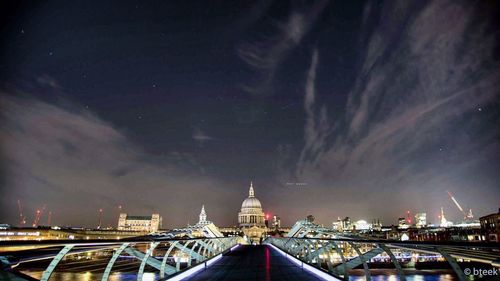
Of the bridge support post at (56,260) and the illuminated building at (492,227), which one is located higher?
the illuminated building at (492,227)

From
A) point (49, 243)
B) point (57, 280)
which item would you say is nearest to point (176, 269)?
point (49, 243)

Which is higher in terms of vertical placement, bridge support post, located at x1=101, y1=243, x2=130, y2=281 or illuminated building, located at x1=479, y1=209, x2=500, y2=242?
illuminated building, located at x1=479, y1=209, x2=500, y2=242

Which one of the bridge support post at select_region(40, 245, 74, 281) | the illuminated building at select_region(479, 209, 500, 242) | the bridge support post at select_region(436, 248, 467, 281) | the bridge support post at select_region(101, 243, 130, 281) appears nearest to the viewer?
the bridge support post at select_region(436, 248, 467, 281)

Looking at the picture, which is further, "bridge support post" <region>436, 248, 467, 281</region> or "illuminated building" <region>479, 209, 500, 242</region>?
"illuminated building" <region>479, 209, 500, 242</region>

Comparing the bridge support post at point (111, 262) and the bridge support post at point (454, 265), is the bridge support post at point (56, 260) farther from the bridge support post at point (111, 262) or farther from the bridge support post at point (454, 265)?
the bridge support post at point (454, 265)

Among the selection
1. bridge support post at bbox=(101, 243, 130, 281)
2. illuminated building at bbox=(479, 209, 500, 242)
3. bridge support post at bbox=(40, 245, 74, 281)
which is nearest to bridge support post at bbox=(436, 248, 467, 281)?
bridge support post at bbox=(40, 245, 74, 281)

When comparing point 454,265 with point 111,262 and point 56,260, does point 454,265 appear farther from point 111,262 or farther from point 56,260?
point 111,262

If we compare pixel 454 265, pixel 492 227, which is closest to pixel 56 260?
pixel 454 265

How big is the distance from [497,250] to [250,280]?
25.3 ft

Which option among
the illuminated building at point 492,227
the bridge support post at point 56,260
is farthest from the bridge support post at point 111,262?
the illuminated building at point 492,227

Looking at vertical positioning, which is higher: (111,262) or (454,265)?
(454,265)

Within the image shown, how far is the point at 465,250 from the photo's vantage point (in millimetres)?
4324

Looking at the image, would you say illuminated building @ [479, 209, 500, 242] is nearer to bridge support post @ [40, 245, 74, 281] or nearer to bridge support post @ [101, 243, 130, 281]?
bridge support post @ [101, 243, 130, 281]

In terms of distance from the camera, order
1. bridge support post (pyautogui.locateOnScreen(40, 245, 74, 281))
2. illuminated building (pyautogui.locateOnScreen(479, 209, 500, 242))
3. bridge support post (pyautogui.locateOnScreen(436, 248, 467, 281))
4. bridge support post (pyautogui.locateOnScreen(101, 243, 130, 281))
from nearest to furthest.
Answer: bridge support post (pyautogui.locateOnScreen(436, 248, 467, 281)) → bridge support post (pyautogui.locateOnScreen(40, 245, 74, 281)) → bridge support post (pyautogui.locateOnScreen(101, 243, 130, 281)) → illuminated building (pyautogui.locateOnScreen(479, 209, 500, 242))
